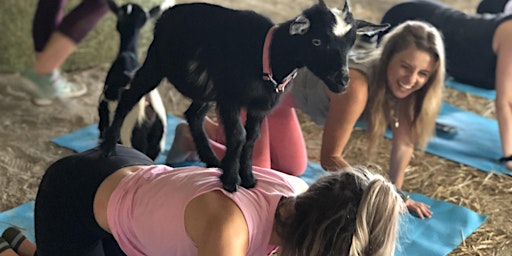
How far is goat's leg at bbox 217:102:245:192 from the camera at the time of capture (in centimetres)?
121

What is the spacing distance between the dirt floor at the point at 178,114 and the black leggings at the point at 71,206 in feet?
2.07

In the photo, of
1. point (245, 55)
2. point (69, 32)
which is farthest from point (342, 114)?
point (69, 32)

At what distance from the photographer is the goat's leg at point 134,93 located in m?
1.32

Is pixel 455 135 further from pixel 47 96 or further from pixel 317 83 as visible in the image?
pixel 47 96

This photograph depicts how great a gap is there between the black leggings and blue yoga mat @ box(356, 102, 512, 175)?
1.51 metres

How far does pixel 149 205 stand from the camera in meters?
1.26

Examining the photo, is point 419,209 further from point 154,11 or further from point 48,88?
point 48,88

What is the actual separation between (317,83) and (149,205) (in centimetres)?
93

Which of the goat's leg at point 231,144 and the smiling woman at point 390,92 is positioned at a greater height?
the goat's leg at point 231,144

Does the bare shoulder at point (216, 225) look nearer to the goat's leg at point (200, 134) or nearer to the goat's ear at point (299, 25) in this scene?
the goat's leg at point (200, 134)

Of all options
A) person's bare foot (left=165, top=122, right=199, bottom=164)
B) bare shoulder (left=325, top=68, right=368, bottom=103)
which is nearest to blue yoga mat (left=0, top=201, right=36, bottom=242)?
person's bare foot (left=165, top=122, right=199, bottom=164)

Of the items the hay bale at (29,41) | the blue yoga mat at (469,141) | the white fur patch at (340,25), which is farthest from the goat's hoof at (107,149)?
the hay bale at (29,41)

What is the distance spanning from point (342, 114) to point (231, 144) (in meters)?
0.78

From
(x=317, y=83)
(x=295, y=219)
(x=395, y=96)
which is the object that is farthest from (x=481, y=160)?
(x=295, y=219)
